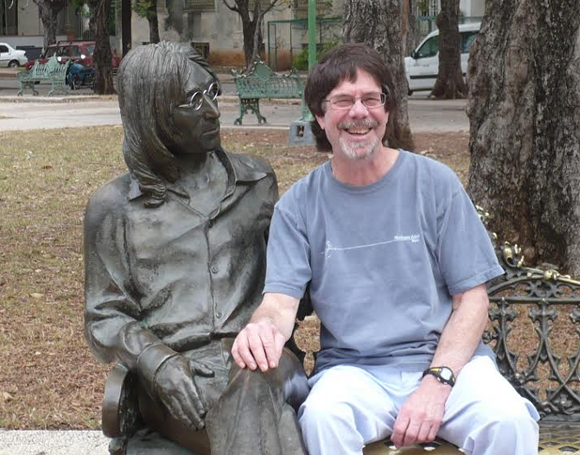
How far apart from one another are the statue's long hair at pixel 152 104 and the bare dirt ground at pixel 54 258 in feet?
7.16

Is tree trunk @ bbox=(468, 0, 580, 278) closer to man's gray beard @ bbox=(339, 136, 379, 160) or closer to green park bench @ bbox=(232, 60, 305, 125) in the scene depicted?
man's gray beard @ bbox=(339, 136, 379, 160)

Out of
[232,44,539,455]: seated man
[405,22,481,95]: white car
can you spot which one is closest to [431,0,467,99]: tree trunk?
[405,22,481,95]: white car

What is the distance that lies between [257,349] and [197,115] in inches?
30.0

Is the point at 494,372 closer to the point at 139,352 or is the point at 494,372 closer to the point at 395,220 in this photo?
the point at 395,220

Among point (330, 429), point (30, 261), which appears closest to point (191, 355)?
point (330, 429)

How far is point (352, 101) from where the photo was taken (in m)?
3.22

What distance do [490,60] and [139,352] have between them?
14.9 ft

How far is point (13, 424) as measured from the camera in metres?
5.23

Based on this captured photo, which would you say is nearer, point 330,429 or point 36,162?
point 330,429

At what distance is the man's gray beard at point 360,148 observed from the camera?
126 inches

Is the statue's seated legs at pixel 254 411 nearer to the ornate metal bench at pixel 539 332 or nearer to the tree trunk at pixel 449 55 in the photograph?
the ornate metal bench at pixel 539 332

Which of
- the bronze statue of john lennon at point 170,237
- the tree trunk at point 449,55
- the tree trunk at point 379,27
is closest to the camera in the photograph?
the bronze statue of john lennon at point 170,237

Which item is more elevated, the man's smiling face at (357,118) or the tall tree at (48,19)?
the tall tree at (48,19)

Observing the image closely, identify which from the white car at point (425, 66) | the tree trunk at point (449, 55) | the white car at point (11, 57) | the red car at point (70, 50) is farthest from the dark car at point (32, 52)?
the tree trunk at point (449, 55)
